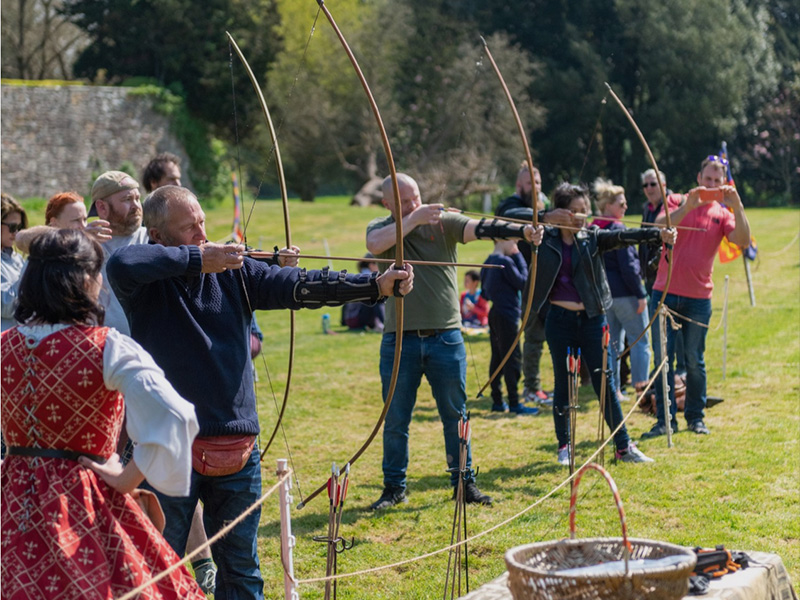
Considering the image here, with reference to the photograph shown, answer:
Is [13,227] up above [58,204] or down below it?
below

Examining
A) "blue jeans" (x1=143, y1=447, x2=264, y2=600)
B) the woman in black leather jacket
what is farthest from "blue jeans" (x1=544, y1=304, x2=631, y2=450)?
"blue jeans" (x1=143, y1=447, x2=264, y2=600)

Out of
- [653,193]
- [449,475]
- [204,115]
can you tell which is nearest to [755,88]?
[204,115]

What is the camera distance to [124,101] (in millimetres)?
27984

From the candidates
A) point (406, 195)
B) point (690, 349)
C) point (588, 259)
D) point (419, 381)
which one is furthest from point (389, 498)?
point (690, 349)

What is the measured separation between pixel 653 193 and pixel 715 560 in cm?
448

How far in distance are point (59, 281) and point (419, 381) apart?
115 inches

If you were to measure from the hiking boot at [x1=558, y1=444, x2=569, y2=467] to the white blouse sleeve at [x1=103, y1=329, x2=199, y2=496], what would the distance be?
3876 mm

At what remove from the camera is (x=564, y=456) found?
590cm

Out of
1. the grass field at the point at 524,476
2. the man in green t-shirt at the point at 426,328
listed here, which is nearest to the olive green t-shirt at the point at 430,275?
the man in green t-shirt at the point at 426,328

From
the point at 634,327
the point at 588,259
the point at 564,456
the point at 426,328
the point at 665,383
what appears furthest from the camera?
the point at 634,327

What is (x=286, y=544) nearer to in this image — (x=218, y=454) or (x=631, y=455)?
(x=218, y=454)

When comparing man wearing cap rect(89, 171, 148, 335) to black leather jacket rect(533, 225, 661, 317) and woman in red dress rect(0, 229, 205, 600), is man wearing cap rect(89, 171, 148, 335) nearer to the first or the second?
woman in red dress rect(0, 229, 205, 600)

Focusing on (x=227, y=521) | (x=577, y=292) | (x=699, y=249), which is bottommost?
(x=227, y=521)

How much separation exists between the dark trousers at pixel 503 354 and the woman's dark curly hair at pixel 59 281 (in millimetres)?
5558
